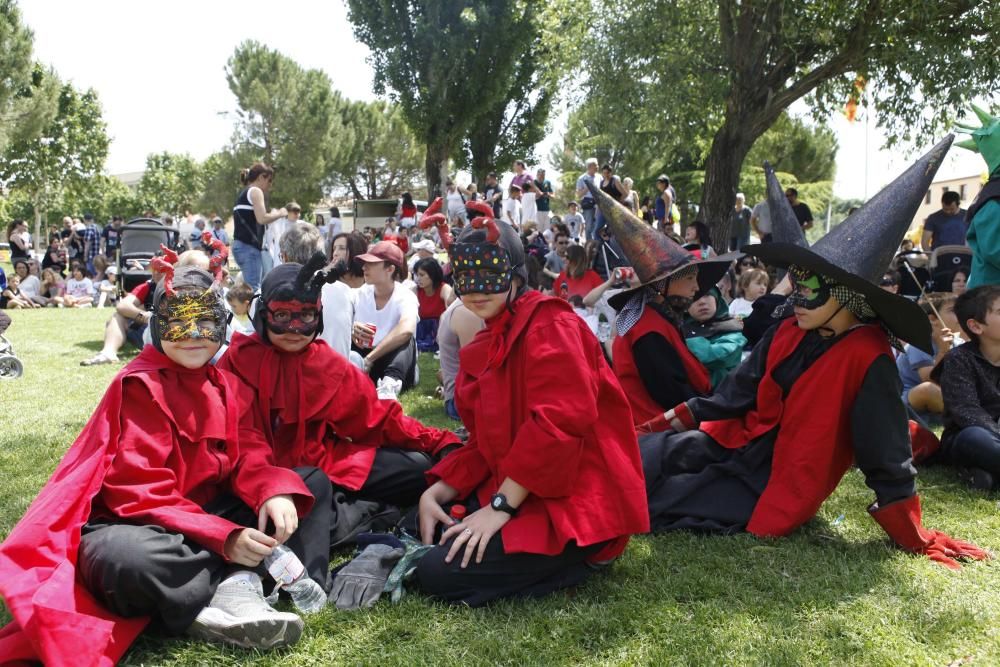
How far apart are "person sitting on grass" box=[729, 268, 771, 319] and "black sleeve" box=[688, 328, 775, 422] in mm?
4139

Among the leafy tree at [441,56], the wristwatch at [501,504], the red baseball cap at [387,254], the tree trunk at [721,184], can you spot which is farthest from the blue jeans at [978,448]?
the leafy tree at [441,56]

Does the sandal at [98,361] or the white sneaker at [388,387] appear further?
the sandal at [98,361]

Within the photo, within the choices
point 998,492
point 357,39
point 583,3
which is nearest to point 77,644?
point 998,492

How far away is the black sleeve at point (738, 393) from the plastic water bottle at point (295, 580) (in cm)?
216

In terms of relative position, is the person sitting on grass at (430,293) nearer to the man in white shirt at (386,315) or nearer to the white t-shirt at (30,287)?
the man in white shirt at (386,315)

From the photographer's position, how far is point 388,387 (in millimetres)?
6605

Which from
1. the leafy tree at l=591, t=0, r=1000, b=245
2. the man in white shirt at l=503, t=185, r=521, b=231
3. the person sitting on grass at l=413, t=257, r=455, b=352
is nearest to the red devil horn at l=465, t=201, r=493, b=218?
the person sitting on grass at l=413, t=257, r=455, b=352

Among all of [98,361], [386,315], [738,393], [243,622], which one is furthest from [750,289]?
[98,361]

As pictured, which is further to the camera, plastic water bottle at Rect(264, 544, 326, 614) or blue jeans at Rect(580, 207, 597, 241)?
blue jeans at Rect(580, 207, 597, 241)

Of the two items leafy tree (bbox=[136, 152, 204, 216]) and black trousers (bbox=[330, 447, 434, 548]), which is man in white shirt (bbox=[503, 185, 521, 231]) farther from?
leafy tree (bbox=[136, 152, 204, 216])

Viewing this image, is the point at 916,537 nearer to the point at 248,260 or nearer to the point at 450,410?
the point at 450,410

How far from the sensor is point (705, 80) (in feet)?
42.0

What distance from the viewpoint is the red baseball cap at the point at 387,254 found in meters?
6.82

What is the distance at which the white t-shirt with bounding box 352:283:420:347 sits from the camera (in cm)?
699
